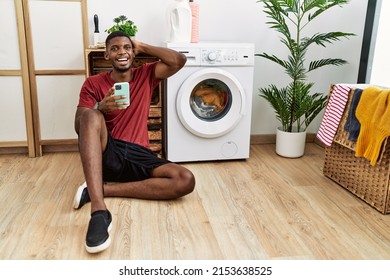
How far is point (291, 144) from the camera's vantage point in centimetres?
294

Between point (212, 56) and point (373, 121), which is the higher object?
point (212, 56)

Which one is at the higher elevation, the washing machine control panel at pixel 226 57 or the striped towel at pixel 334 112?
the washing machine control panel at pixel 226 57

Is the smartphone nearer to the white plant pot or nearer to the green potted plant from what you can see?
the green potted plant

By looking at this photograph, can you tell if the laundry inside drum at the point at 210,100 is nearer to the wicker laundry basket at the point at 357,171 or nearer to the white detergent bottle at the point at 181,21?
the white detergent bottle at the point at 181,21

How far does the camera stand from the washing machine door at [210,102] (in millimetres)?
2594

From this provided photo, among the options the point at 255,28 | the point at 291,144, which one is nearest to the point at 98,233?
the point at 291,144

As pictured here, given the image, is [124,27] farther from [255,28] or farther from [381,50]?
[381,50]

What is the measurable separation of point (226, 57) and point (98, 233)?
1.48 meters

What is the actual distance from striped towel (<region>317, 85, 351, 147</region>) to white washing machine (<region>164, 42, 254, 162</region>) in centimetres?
56

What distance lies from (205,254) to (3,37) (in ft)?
6.76

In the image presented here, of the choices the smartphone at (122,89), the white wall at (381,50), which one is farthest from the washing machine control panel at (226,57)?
the white wall at (381,50)

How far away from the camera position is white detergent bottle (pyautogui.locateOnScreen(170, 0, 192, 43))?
8.78ft

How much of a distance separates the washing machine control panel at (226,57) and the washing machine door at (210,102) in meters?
0.05

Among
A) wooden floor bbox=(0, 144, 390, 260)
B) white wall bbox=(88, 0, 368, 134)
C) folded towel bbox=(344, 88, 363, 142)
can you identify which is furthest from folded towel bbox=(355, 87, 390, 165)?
white wall bbox=(88, 0, 368, 134)
